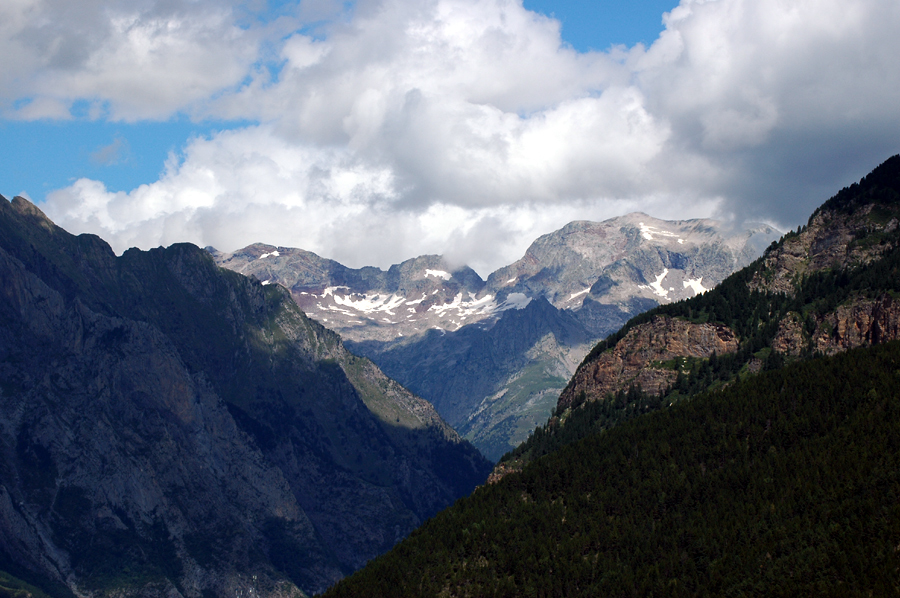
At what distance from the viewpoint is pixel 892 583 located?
183375mm

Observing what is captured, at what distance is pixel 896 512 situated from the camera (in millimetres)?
196875

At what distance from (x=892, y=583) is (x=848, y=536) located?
56.1 ft

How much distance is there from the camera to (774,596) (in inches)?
7761

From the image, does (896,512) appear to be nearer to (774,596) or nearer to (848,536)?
(848,536)

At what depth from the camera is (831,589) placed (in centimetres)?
18975

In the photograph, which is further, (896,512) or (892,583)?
(896,512)

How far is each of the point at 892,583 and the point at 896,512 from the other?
18.1 meters

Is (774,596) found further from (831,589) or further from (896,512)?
(896,512)

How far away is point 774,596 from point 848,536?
62.7 feet

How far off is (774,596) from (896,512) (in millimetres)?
28663

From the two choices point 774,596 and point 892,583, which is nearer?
point 892,583

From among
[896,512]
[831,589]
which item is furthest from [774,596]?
[896,512]

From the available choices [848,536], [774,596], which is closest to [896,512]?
[848,536]
